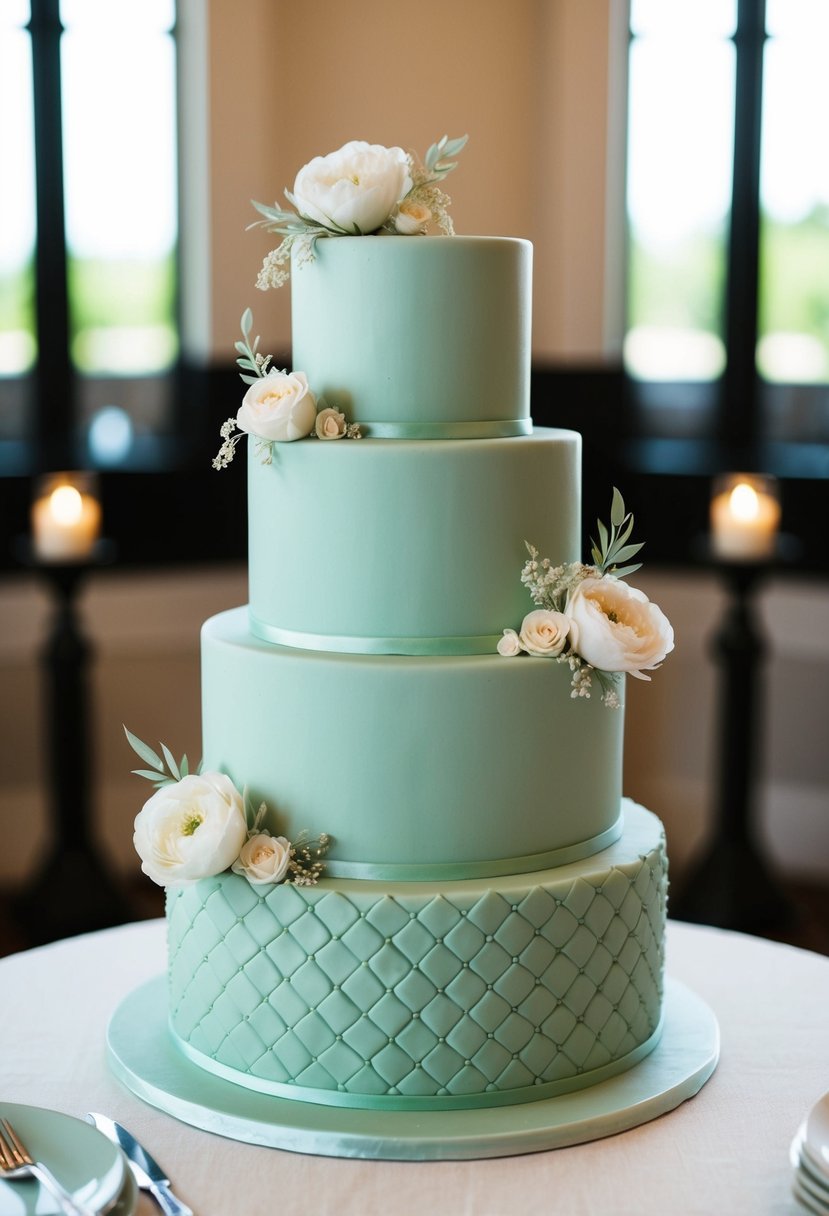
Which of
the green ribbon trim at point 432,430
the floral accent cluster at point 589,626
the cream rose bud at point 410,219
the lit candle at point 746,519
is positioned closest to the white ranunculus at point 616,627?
the floral accent cluster at point 589,626

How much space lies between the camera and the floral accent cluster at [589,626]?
5.31 ft

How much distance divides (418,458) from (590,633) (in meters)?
0.25

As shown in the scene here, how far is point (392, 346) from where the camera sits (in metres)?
1.66

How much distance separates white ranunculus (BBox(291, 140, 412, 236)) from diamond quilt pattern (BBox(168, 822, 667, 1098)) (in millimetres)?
696

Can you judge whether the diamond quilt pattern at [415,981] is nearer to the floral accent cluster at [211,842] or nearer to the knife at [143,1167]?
the floral accent cluster at [211,842]

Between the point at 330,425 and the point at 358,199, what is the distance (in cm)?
24

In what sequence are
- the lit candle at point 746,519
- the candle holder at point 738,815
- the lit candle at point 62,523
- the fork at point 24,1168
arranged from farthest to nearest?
the candle holder at point 738,815 → the lit candle at point 746,519 → the lit candle at point 62,523 → the fork at point 24,1168

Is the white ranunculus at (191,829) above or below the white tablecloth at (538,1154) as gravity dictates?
above

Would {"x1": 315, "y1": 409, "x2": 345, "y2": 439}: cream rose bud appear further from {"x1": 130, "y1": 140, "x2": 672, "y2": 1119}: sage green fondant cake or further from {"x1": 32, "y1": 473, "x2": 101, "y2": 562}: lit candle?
{"x1": 32, "y1": 473, "x2": 101, "y2": 562}: lit candle

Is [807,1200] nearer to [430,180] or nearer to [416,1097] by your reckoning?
[416,1097]

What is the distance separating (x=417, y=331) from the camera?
5.44 ft

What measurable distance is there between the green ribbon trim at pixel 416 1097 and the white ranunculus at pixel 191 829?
22 centimetres

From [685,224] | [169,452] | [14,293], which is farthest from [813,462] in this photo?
[14,293]

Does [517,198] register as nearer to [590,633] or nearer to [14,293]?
[14,293]
